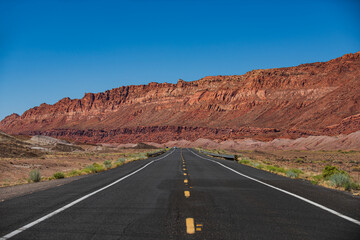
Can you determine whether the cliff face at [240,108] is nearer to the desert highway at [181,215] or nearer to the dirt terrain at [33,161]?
the dirt terrain at [33,161]

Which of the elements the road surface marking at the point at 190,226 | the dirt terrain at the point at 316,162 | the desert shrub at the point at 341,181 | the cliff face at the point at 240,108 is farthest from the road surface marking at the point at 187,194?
the cliff face at the point at 240,108

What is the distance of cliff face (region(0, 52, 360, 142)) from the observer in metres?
98.8

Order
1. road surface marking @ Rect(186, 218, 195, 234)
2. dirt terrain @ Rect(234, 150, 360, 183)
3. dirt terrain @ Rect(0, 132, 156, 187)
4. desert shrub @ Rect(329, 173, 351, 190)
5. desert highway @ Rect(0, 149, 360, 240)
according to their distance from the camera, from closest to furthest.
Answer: desert highway @ Rect(0, 149, 360, 240)
road surface marking @ Rect(186, 218, 195, 234)
desert shrub @ Rect(329, 173, 351, 190)
dirt terrain @ Rect(0, 132, 156, 187)
dirt terrain @ Rect(234, 150, 360, 183)

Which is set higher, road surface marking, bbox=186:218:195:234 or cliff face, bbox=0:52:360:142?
cliff face, bbox=0:52:360:142

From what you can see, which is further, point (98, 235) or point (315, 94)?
point (315, 94)

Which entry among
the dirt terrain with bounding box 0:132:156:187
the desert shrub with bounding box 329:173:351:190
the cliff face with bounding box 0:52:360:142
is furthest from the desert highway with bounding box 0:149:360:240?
the cliff face with bounding box 0:52:360:142

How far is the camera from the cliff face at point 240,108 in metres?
98.8

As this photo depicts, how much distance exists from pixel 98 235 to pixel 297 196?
6.36 metres

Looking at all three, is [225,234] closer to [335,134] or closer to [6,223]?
[6,223]

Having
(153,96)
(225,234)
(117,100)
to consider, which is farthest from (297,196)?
(117,100)

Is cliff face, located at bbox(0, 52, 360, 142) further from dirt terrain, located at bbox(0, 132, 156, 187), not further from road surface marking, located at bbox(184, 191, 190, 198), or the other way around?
road surface marking, located at bbox(184, 191, 190, 198)

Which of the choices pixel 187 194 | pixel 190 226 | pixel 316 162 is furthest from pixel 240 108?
pixel 190 226

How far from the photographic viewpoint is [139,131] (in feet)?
479

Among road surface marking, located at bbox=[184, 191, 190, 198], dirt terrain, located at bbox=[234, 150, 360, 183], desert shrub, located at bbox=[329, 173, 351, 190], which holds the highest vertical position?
road surface marking, located at bbox=[184, 191, 190, 198]
